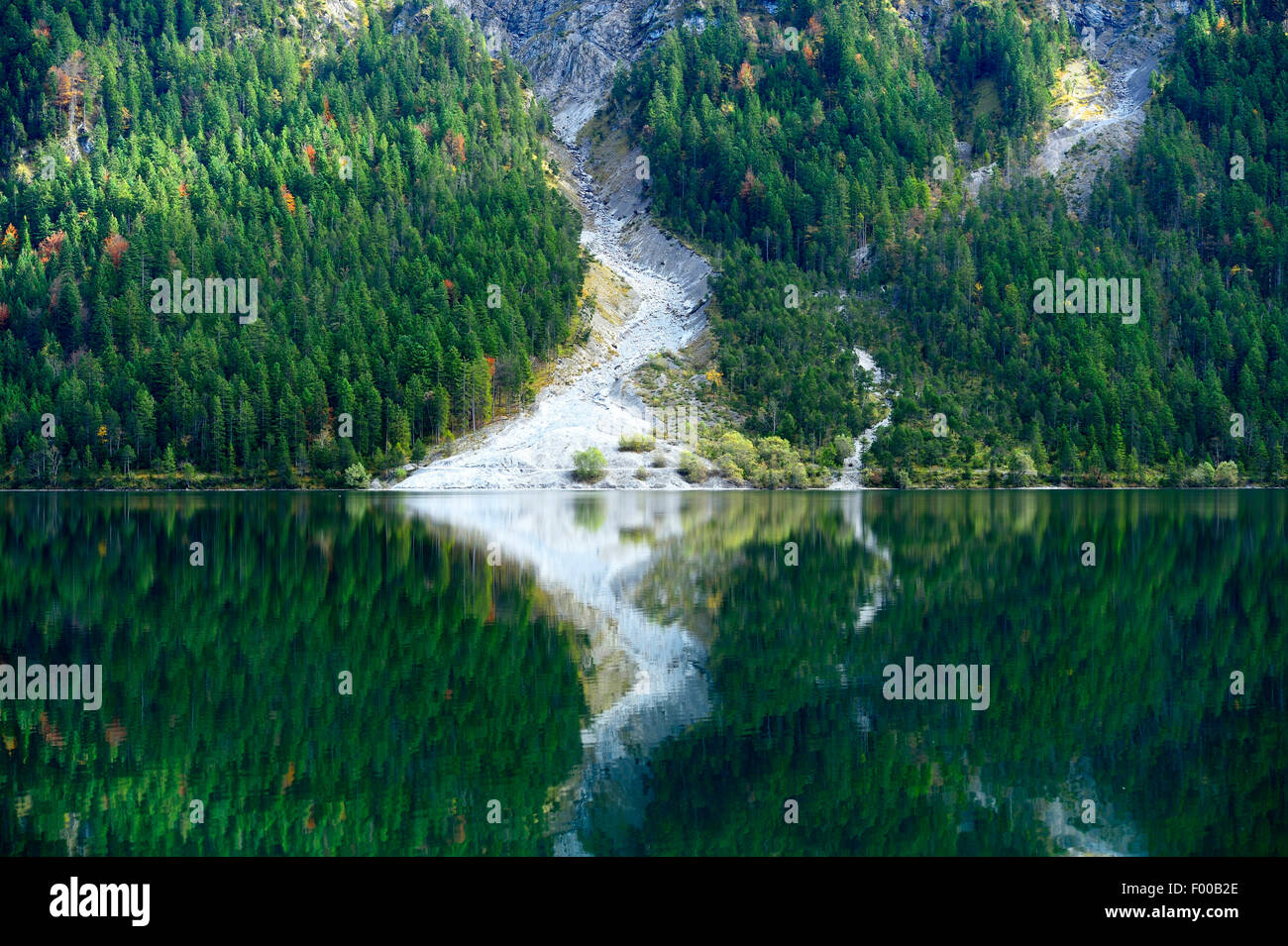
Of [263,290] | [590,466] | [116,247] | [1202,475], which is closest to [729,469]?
[590,466]

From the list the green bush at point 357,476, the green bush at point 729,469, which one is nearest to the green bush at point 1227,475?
the green bush at point 729,469

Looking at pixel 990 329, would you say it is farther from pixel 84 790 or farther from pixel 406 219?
pixel 84 790

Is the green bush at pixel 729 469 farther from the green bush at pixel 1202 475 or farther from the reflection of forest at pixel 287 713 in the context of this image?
the reflection of forest at pixel 287 713

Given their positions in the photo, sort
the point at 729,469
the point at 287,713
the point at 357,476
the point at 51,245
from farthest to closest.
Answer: the point at 51,245, the point at 729,469, the point at 357,476, the point at 287,713

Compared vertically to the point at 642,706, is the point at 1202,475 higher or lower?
higher

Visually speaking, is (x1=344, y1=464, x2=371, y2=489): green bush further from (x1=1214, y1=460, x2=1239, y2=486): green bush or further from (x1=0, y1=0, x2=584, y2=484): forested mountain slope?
(x1=1214, y1=460, x2=1239, y2=486): green bush

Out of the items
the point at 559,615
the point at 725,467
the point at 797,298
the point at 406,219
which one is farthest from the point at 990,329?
the point at 559,615

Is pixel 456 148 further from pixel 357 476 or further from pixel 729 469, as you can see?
pixel 729 469
